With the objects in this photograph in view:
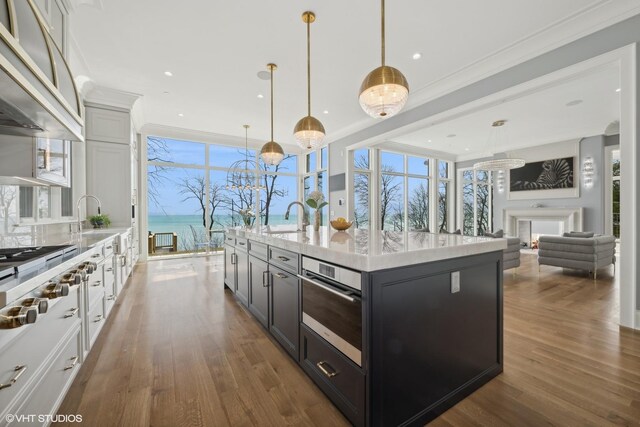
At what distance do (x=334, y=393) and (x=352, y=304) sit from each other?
1.93 feet

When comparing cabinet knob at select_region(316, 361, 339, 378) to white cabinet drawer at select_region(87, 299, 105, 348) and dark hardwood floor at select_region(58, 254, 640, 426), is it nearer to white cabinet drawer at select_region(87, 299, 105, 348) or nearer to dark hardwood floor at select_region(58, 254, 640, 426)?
dark hardwood floor at select_region(58, 254, 640, 426)

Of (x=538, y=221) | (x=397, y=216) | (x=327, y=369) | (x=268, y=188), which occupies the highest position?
(x=268, y=188)

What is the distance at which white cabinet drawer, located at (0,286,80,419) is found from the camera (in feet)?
2.97

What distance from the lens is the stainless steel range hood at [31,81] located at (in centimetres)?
102

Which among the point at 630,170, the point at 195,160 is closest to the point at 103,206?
the point at 195,160

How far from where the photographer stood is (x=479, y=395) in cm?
161

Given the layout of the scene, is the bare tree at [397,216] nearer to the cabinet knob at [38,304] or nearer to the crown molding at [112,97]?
the crown molding at [112,97]

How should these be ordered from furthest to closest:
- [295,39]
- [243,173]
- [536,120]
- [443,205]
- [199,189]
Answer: [443,205], [243,173], [199,189], [536,120], [295,39]

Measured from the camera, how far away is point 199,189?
7.06 meters

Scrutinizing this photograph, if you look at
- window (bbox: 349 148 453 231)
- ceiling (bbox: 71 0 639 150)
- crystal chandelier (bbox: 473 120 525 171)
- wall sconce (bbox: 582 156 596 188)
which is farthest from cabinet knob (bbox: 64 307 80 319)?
wall sconce (bbox: 582 156 596 188)

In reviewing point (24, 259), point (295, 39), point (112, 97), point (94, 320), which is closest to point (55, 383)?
A: point (24, 259)

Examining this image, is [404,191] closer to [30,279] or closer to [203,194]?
[203,194]

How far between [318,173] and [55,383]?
23.3 feet

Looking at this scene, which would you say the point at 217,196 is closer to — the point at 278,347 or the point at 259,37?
the point at 259,37
